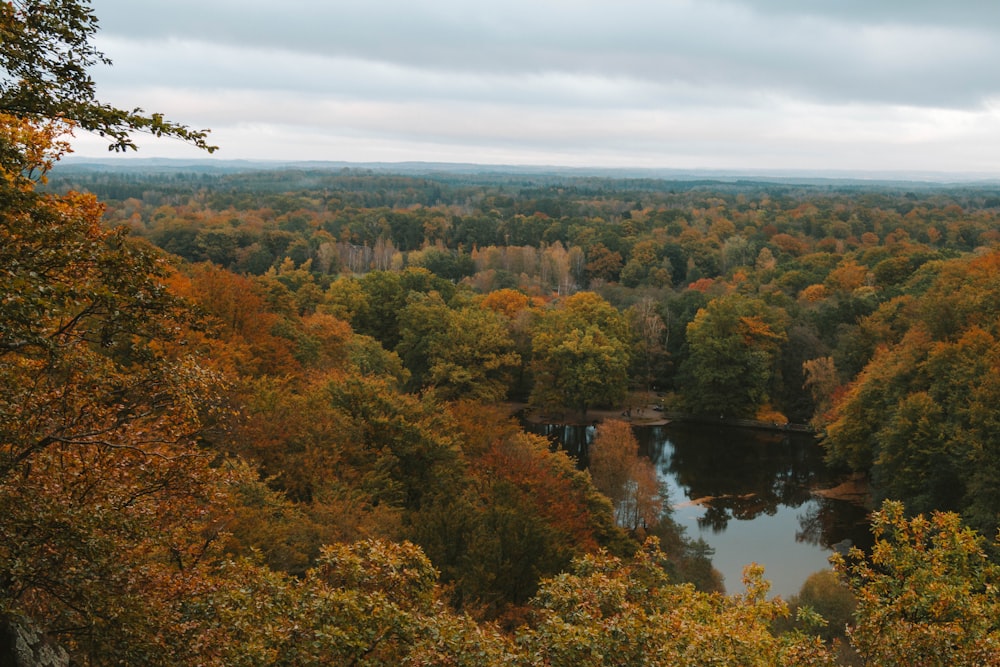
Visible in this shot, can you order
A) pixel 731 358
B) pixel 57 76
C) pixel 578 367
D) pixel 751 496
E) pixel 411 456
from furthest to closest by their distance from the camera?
pixel 731 358 → pixel 578 367 → pixel 751 496 → pixel 411 456 → pixel 57 76

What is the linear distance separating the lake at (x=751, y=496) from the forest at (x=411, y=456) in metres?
2.16

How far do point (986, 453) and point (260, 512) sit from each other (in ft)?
85.5

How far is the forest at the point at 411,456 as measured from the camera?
7797 mm

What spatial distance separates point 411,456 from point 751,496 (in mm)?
22421

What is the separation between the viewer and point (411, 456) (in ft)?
81.9

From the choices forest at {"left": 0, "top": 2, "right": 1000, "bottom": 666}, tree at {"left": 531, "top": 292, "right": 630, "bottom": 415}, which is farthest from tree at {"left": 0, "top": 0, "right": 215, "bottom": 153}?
tree at {"left": 531, "top": 292, "right": 630, "bottom": 415}

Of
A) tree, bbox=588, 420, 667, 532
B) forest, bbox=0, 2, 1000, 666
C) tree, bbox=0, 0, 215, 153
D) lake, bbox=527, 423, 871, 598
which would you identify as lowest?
lake, bbox=527, 423, 871, 598

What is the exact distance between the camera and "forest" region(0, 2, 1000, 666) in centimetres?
780

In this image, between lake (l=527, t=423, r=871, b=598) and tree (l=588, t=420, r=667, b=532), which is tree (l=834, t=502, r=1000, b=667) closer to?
lake (l=527, t=423, r=871, b=598)

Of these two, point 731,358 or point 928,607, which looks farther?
point 731,358

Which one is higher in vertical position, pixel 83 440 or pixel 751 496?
pixel 83 440

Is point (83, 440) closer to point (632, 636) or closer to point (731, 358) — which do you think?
point (632, 636)

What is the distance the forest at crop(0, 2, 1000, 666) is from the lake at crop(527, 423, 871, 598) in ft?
7.10

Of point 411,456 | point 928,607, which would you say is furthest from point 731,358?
point 928,607
